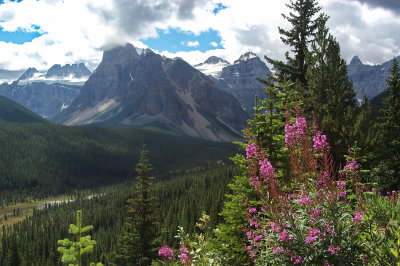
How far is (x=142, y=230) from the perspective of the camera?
31781 millimetres

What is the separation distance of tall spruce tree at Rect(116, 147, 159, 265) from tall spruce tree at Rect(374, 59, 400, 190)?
2201cm

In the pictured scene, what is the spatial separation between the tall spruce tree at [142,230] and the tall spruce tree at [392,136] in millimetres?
22008

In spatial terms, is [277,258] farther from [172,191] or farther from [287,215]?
[172,191]

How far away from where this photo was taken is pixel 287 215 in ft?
21.9

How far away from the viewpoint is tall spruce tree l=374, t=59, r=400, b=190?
30764 mm

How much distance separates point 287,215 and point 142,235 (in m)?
27.3

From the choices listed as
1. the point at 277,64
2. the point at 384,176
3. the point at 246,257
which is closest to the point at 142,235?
the point at 246,257

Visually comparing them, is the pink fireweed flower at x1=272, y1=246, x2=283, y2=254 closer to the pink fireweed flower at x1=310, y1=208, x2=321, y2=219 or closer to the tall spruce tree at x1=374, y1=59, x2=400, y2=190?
the pink fireweed flower at x1=310, y1=208, x2=321, y2=219

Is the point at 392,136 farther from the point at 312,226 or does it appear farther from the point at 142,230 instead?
the point at 312,226

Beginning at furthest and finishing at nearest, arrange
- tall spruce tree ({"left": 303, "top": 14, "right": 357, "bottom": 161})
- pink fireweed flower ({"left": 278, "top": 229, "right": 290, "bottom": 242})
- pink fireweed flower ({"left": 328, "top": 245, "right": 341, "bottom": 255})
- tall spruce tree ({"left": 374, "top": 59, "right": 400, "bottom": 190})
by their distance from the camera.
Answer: tall spruce tree ({"left": 374, "top": 59, "right": 400, "bottom": 190}) < tall spruce tree ({"left": 303, "top": 14, "right": 357, "bottom": 161}) < pink fireweed flower ({"left": 278, "top": 229, "right": 290, "bottom": 242}) < pink fireweed flower ({"left": 328, "top": 245, "right": 341, "bottom": 255})

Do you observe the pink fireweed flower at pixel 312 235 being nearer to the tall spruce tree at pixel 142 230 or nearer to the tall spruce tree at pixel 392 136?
the tall spruce tree at pixel 142 230

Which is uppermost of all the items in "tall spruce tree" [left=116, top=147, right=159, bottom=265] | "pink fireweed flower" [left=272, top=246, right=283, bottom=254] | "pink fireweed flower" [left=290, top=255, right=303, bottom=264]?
"pink fireweed flower" [left=272, top=246, right=283, bottom=254]

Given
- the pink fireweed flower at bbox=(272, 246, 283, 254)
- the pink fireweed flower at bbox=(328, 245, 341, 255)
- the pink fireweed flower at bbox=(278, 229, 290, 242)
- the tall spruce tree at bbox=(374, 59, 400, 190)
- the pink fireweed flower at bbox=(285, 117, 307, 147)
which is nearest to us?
the pink fireweed flower at bbox=(328, 245, 341, 255)

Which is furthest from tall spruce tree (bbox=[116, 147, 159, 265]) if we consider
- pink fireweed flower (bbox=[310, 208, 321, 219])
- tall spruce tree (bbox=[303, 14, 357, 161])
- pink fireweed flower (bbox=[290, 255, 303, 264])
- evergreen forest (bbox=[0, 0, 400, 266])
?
pink fireweed flower (bbox=[310, 208, 321, 219])
